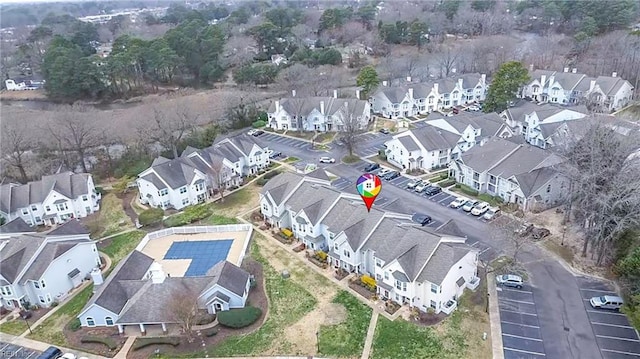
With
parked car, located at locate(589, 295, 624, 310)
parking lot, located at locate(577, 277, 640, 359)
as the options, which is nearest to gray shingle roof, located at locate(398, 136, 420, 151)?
parking lot, located at locate(577, 277, 640, 359)

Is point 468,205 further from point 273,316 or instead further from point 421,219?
point 273,316

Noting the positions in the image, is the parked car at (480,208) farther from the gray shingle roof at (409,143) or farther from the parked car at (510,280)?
the gray shingle roof at (409,143)

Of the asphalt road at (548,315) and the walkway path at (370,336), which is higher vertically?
the asphalt road at (548,315)

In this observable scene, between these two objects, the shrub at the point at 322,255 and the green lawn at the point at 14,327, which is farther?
the shrub at the point at 322,255

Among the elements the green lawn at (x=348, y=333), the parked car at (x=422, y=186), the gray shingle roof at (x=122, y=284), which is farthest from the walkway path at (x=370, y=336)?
the parked car at (x=422, y=186)

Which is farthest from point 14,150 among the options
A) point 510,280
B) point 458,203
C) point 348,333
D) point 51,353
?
point 510,280

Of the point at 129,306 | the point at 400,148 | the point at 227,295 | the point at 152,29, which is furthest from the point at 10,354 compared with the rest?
the point at 152,29

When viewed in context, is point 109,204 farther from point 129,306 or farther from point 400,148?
point 400,148
